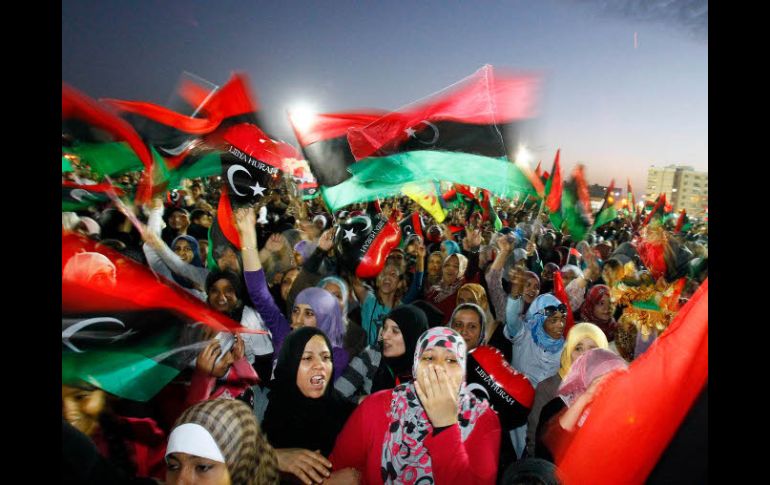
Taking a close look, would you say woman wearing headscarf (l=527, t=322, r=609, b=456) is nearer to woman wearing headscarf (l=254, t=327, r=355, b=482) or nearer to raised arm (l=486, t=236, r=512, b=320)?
woman wearing headscarf (l=254, t=327, r=355, b=482)

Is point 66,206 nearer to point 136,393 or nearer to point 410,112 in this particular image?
point 136,393

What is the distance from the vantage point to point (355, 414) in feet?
8.98

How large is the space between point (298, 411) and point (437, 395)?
81 centimetres

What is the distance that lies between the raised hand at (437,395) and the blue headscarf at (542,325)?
1.64 meters

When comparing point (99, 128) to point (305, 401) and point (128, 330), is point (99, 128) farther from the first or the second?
point (305, 401)

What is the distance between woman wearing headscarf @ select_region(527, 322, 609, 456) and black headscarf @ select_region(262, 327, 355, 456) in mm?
1068

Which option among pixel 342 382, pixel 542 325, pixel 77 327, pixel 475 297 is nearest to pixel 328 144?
pixel 475 297

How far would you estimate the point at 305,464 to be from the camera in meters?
2.49

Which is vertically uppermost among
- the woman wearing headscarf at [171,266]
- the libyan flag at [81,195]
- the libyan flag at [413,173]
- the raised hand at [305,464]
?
the libyan flag at [413,173]

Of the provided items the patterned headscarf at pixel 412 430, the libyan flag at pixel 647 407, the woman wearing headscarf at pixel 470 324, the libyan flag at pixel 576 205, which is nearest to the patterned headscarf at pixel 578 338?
the woman wearing headscarf at pixel 470 324

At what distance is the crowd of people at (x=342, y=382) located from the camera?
2.26 meters

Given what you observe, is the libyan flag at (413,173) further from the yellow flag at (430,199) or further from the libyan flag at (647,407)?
the libyan flag at (647,407)
